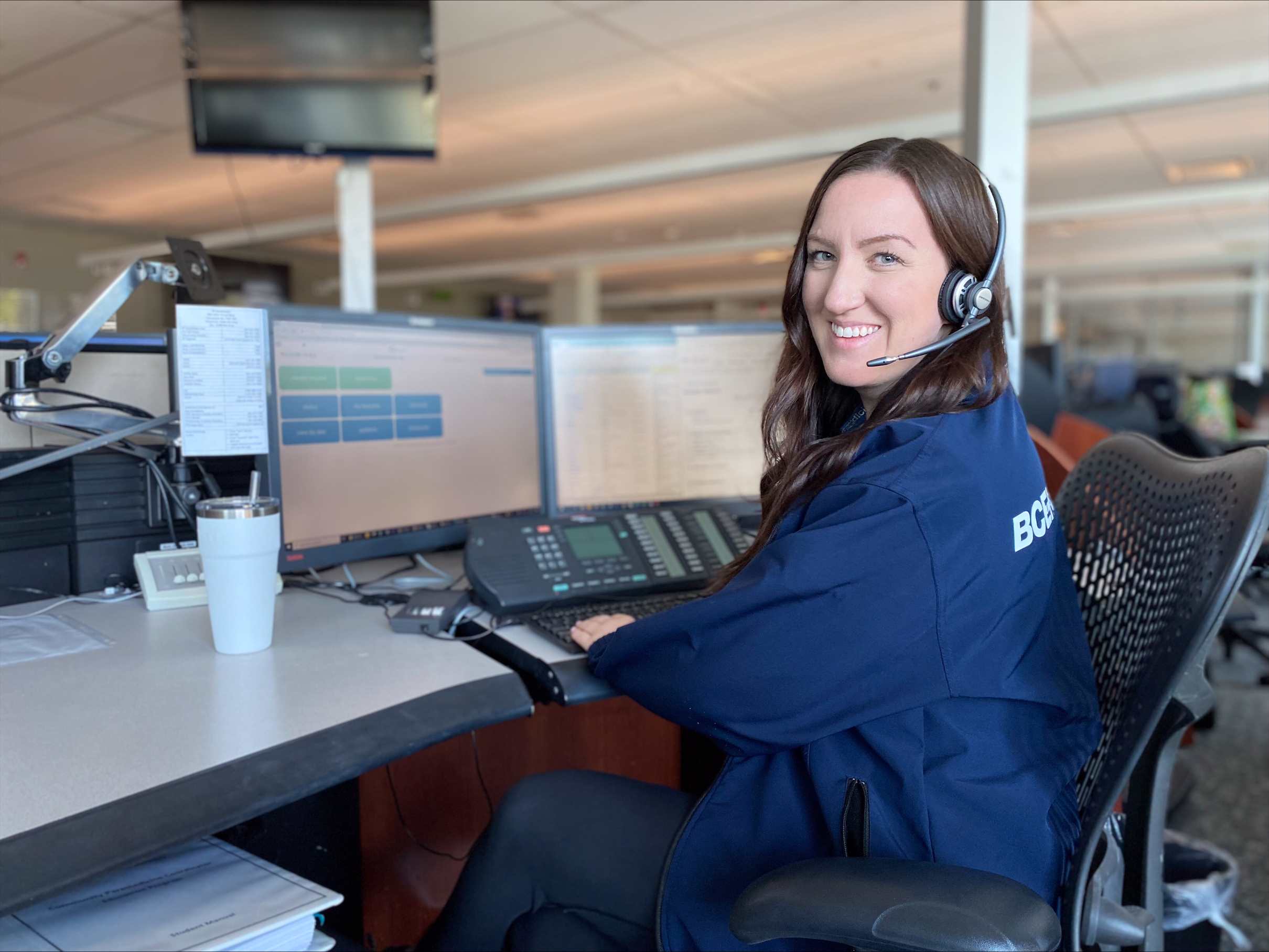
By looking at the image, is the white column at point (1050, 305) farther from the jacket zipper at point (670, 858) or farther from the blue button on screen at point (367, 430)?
the jacket zipper at point (670, 858)

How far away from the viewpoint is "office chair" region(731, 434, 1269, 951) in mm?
652

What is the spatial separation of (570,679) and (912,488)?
0.44 metres

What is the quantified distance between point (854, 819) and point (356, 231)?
430cm

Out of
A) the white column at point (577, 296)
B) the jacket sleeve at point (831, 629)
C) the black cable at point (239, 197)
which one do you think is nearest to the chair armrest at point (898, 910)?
the jacket sleeve at point (831, 629)

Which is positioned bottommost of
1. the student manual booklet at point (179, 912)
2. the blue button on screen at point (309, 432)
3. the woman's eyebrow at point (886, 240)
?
the student manual booklet at point (179, 912)

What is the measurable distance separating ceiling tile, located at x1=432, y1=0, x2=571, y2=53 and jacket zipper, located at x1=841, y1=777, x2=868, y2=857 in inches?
140

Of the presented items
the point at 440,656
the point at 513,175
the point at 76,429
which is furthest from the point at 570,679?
the point at 513,175

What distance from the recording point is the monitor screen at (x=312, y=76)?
3414 mm

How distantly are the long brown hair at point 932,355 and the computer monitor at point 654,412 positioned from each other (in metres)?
Answer: 0.58

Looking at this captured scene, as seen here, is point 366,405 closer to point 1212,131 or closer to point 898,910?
point 898,910

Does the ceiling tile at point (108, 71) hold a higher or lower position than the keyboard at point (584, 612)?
higher

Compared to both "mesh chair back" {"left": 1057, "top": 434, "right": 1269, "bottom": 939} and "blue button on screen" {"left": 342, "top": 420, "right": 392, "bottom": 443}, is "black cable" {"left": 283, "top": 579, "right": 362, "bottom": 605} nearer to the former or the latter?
"blue button on screen" {"left": 342, "top": 420, "right": 392, "bottom": 443}

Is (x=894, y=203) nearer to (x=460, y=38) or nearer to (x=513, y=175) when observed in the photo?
(x=460, y=38)

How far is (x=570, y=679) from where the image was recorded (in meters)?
1.01
